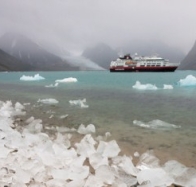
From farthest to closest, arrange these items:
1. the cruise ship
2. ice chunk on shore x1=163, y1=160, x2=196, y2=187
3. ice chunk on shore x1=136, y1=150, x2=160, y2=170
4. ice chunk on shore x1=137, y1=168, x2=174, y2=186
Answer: the cruise ship, ice chunk on shore x1=136, y1=150, x2=160, y2=170, ice chunk on shore x1=163, y1=160, x2=196, y2=187, ice chunk on shore x1=137, y1=168, x2=174, y2=186

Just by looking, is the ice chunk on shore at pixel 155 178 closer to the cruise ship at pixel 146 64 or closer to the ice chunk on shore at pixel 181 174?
the ice chunk on shore at pixel 181 174

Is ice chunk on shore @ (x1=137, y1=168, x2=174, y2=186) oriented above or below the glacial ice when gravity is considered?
above

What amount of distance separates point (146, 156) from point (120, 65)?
94724mm

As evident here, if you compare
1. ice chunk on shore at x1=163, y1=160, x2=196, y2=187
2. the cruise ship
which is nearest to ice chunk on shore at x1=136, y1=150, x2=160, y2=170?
ice chunk on shore at x1=163, y1=160, x2=196, y2=187

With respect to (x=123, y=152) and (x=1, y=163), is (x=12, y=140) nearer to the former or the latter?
(x=1, y=163)

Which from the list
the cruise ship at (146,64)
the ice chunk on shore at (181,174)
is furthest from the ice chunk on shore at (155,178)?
the cruise ship at (146,64)

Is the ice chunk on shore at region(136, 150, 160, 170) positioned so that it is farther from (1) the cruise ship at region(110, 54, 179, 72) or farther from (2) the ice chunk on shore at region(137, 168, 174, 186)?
(1) the cruise ship at region(110, 54, 179, 72)

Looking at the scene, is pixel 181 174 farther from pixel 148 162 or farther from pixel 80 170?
pixel 80 170

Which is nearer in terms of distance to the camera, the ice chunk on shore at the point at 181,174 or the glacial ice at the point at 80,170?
the glacial ice at the point at 80,170

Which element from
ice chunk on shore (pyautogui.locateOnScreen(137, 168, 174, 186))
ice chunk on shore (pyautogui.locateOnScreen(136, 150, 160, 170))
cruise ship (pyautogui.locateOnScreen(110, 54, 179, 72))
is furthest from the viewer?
cruise ship (pyautogui.locateOnScreen(110, 54, 179, 72))

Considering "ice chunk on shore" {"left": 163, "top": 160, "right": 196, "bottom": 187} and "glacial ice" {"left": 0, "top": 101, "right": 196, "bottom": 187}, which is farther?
"ice chunk on shore" {"left": 163, "top": 160, "right": 196, "bottom": 187}

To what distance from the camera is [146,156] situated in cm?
544

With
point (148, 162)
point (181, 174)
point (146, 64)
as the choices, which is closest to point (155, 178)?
point (181, 174)

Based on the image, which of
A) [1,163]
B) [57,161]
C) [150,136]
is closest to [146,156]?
[57,161]
